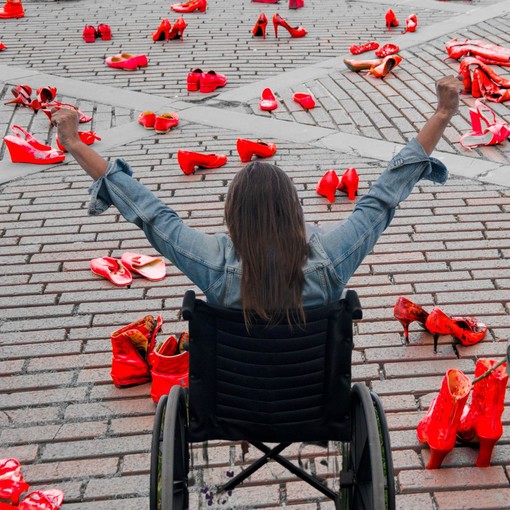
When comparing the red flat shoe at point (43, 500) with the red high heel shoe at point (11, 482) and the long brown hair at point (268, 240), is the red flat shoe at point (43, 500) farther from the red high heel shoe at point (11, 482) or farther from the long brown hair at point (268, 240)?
the long brown hair at point (268, 240)

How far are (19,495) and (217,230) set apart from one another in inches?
94.8

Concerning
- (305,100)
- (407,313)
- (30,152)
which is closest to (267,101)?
(305,100)

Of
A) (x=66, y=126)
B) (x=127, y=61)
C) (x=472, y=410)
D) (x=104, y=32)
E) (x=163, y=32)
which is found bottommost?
(x=104, y=32)

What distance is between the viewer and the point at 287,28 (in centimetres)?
943

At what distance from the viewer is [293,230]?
7.47ft

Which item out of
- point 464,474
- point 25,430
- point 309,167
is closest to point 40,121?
point 309,167

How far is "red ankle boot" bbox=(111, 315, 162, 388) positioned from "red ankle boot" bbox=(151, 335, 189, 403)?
0.43ft

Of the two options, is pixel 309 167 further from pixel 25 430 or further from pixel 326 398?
pixel 326 398

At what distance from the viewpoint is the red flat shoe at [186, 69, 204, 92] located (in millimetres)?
7566

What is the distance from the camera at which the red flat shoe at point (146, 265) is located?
179 inches

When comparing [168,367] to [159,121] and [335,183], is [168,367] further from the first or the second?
[159,121]

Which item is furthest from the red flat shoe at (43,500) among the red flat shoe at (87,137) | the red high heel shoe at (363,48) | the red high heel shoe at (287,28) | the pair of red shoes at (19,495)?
the red high heel shoe at (287,28)

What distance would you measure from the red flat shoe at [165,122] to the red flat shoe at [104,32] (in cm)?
329

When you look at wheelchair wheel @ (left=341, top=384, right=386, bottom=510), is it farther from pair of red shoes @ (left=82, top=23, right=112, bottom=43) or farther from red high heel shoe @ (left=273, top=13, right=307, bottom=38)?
pair of red shoes @ (left=82, top=23, right=112, bottom=43)
